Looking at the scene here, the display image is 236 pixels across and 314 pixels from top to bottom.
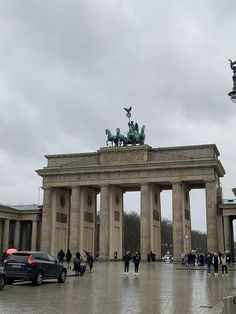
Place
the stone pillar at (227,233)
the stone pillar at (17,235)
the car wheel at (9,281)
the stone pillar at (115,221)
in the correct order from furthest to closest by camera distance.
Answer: the stone pillar at (17,235) → the stone pillar at (115,221) → the stone pillar at (227,233) → the car wheel at (9,281)

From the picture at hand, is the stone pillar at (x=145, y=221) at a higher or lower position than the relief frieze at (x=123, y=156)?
lower

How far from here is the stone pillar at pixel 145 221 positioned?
217 feet

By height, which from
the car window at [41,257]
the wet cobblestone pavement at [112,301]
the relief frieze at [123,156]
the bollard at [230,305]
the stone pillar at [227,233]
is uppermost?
the relief frieze at [123,156]

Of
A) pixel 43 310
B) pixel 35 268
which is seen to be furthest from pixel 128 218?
pixel 43 310

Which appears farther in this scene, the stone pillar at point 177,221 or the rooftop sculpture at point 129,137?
the rooftop sculpture at point 129,137

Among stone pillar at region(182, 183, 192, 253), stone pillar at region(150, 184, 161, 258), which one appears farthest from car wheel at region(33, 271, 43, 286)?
stone pillar at region(150, 184, 161, 258)

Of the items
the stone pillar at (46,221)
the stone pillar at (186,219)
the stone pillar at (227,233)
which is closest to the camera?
the stone pillar at (227,233)

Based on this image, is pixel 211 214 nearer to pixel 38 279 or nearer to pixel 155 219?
pixel 155 219

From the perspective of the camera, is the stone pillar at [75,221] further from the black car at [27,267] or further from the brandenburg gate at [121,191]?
the black car at [27,267]

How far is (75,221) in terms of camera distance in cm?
7081

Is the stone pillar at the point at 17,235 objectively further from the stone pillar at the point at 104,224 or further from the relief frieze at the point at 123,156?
the relief frieze at the point at 123,156

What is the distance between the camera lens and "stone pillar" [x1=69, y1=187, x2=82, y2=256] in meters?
70.4

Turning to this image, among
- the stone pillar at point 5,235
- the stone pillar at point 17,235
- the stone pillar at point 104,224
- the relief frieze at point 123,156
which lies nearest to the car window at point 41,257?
the relief frieze at point 123,156

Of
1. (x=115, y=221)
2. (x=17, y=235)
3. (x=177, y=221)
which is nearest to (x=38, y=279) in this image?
(x=177, y=221)
